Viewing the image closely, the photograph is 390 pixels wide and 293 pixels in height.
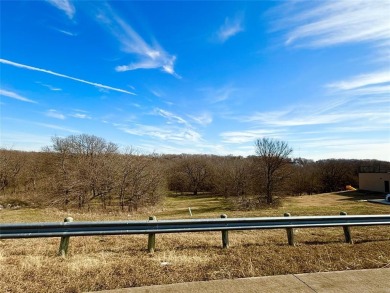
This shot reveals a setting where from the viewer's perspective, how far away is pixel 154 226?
21.2ft

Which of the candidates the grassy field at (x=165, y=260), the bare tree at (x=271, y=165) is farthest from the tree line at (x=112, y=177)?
the grassy field at (x=165, y=260)

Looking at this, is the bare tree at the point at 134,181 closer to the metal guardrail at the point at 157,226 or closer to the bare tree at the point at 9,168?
the bare tree at the point at 9,168

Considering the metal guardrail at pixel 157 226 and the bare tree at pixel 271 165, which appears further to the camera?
the bare tree at pixel 271 165

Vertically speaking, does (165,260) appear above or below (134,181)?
below

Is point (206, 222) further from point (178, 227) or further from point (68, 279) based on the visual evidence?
point (68, 279)

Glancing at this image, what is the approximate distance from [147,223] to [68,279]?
6.56ft

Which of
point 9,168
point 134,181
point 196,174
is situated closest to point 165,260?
point 134,181

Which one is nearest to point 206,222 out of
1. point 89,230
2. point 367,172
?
point 89,230

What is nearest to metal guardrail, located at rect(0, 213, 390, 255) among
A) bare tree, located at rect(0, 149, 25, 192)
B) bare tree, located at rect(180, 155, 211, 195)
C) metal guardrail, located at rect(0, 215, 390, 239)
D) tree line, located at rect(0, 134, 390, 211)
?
metal guardrail, located at rect(0, 215, 390, 239)

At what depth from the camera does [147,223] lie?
6.40 metres

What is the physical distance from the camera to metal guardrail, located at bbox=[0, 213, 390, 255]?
5.83 metres

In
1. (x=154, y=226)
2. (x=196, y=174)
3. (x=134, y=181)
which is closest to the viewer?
(x=154, y=226)

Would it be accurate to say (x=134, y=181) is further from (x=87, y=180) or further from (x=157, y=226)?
(x=157, y=226)

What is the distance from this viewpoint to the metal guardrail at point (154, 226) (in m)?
5.83
